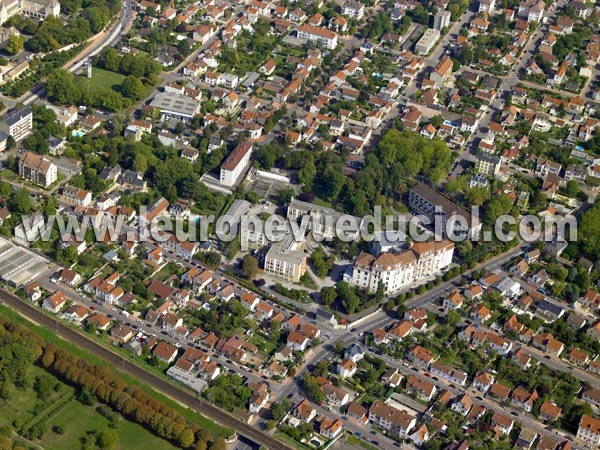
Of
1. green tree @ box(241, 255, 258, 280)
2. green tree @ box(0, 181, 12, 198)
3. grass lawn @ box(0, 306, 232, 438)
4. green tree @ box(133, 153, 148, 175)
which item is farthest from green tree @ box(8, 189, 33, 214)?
green tree @ box(241, 255, 258, 280)

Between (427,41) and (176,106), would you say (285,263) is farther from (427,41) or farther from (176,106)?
(427,41)

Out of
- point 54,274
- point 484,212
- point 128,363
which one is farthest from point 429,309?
point 54,274

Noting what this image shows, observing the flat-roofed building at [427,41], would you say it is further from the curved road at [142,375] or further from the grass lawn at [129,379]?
the grass lawn at [129,379]

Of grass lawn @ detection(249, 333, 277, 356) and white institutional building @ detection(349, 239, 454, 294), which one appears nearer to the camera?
grass lawn @ detection(249, 333, 277, 356)

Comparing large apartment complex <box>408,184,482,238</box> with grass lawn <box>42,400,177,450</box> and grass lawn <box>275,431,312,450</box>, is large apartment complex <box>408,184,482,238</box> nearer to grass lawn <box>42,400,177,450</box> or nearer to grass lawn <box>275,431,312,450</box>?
grass lawn <box>275,431,312,450</box>

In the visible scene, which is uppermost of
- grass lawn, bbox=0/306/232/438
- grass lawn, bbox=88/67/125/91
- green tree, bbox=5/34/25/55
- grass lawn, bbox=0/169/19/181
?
green tree, bbox=5/34/25/55

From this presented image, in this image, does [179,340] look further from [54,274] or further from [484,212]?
[484,212]

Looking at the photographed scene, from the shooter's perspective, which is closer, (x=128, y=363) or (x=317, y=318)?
(x=128, y=363)
